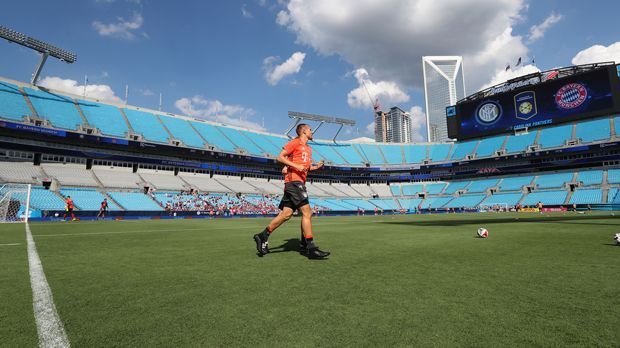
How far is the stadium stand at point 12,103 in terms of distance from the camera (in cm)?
3359

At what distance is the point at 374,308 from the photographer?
229 centimetres

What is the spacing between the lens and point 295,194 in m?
5.20

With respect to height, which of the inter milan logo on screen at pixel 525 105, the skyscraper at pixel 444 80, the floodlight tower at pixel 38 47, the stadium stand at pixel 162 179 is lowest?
the stadium stand at pixel 162 179

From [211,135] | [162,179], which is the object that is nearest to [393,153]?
[211,135]

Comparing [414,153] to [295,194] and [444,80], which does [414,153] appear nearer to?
[295,194]

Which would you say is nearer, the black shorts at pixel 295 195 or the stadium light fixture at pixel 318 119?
the black shorts at pixel 295 195

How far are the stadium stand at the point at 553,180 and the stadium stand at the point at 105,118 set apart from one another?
63892mm

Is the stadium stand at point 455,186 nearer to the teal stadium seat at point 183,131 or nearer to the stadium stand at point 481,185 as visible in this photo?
the stadium stand at point 481,185

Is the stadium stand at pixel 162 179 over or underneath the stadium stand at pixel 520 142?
underneath

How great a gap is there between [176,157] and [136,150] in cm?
549

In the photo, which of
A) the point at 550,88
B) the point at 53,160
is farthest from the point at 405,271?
the point at 550,88

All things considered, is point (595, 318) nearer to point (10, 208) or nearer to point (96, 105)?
point (10, 208)

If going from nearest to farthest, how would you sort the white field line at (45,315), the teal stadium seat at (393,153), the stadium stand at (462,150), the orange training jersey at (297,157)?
the white field line at (45,315) < the orange training jersey at (297,157) < the stadium stand at (462,150) < the teal stadium seat at (393,153)

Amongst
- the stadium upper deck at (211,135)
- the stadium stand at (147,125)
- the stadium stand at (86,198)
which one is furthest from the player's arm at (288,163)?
the stadium stand at (147,125)
